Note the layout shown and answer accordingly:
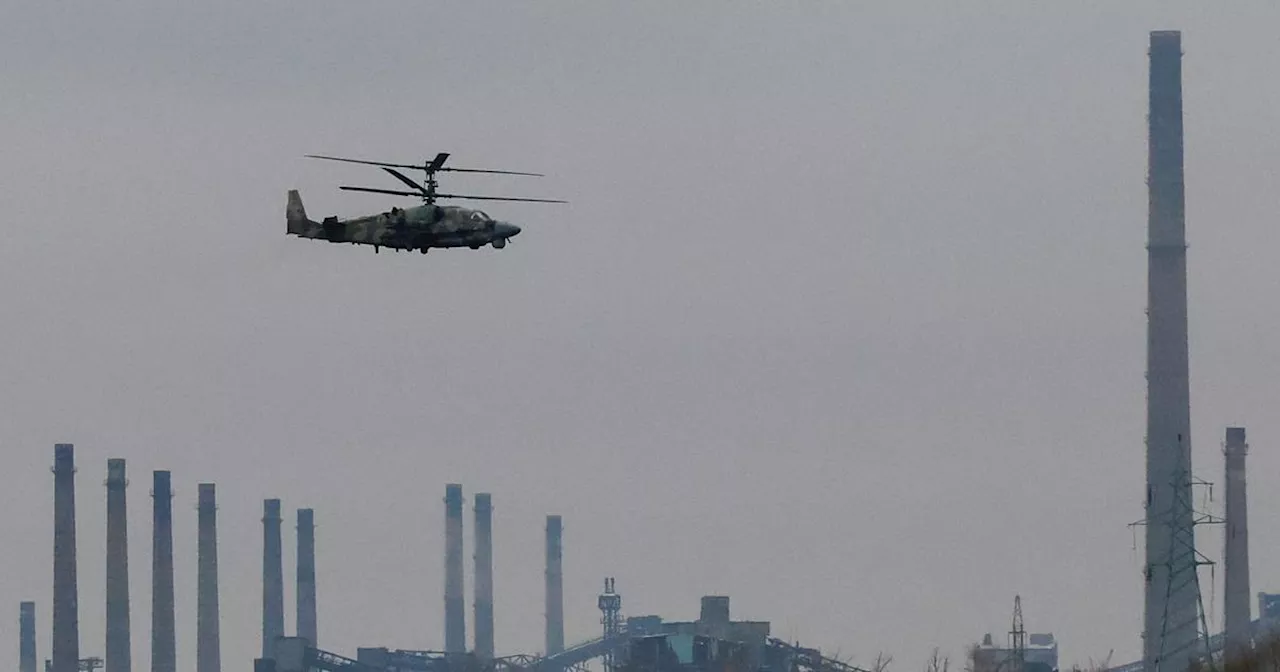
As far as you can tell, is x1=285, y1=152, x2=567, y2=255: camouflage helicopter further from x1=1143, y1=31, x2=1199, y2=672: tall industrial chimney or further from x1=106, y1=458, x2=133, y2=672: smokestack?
x1=106, y1=458, x2=133, y2=672: smokestack

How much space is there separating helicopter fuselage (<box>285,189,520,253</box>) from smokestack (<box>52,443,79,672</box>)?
117737 millimetres

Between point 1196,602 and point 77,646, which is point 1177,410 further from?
point 77,646

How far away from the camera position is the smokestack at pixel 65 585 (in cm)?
18600

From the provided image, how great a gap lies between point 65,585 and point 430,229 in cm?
12043

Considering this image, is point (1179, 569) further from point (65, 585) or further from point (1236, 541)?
point (65, 585)

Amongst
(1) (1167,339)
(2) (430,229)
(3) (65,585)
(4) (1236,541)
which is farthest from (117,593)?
(2) (430,229)

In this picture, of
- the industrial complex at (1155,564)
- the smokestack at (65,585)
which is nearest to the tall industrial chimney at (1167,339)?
the industrial complex at (1155,564)

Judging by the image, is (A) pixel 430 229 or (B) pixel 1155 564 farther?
(B) pixel 1155 564

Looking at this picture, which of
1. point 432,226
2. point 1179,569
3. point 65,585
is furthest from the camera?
point 65,585

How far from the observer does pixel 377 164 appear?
64875mm

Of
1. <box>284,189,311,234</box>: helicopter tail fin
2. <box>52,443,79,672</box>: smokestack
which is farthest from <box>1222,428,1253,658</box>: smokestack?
<box>284,189,311,234</box>: helicopter tail fin

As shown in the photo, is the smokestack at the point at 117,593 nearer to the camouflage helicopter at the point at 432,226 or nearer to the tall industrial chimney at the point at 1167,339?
the tall industrial chimney at the point at 1167,339

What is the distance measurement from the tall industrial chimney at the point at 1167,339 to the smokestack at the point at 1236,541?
25323mm

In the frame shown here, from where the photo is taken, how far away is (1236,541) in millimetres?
160875
